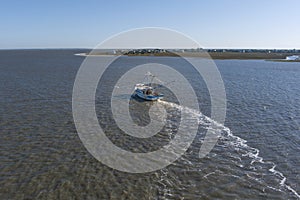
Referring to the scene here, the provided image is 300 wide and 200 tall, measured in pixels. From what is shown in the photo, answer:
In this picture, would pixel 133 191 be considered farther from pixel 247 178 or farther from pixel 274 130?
pixel 274 130

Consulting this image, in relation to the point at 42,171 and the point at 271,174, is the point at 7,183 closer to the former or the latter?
the point at 42,171

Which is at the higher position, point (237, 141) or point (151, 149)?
point (237, 141)

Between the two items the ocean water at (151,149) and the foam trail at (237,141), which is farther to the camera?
the foam trail at (237,141)

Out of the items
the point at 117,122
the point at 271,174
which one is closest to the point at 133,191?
the point at 271,174

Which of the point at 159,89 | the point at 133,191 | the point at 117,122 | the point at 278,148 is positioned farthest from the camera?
the point at 159,89

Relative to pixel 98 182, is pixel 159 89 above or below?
above

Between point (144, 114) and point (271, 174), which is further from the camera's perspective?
point (144, 114)

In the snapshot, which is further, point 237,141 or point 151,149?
point 237,141

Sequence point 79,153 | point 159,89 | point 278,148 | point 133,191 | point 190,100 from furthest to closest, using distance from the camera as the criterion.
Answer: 1. point 159,89
2. point 190,100
3. point 278,148
4. point 79,153
5. point 133,191

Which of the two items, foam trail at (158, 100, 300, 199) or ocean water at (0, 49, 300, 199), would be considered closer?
ocean water at (0, 49, 300, 199)

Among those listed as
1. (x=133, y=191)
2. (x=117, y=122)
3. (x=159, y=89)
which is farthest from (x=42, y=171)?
(x=159, y=89)
